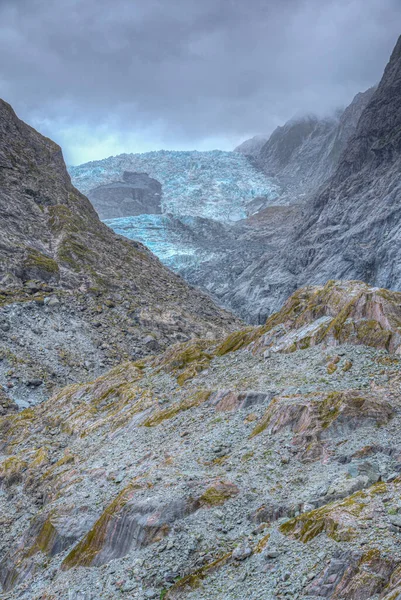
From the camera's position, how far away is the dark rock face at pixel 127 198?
167625 millimetres

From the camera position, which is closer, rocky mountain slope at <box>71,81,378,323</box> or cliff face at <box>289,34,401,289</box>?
cliff face at <box>289,34,401,289</box>

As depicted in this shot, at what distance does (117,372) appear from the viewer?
27078 mm

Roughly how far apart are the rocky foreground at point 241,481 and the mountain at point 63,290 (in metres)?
12.9

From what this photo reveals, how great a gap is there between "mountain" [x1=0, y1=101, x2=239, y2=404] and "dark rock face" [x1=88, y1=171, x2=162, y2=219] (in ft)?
338

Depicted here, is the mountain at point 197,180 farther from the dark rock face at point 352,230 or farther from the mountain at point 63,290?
the mountain at point 63,290

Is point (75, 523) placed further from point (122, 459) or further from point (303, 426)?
point (303, 426)

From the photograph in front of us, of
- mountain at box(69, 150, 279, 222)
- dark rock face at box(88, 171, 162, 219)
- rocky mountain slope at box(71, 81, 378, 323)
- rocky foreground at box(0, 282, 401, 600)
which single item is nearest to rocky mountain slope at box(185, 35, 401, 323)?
rocky mountain slope at box(71, 81, 378, 323)

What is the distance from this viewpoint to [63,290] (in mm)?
42375

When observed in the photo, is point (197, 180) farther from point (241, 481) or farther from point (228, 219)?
point (241, 481)

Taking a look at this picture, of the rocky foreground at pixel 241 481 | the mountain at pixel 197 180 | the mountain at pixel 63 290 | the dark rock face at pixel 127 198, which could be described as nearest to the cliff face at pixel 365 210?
the mountain at pixel 63 290

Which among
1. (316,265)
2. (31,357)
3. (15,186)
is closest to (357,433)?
(31,357)

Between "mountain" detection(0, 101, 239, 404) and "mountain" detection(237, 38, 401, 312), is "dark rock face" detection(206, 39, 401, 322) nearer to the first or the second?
"mountain" detection(237, 38, 401, 312)

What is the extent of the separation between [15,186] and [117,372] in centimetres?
3465

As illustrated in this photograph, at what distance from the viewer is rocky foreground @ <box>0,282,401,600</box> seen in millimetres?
8281
